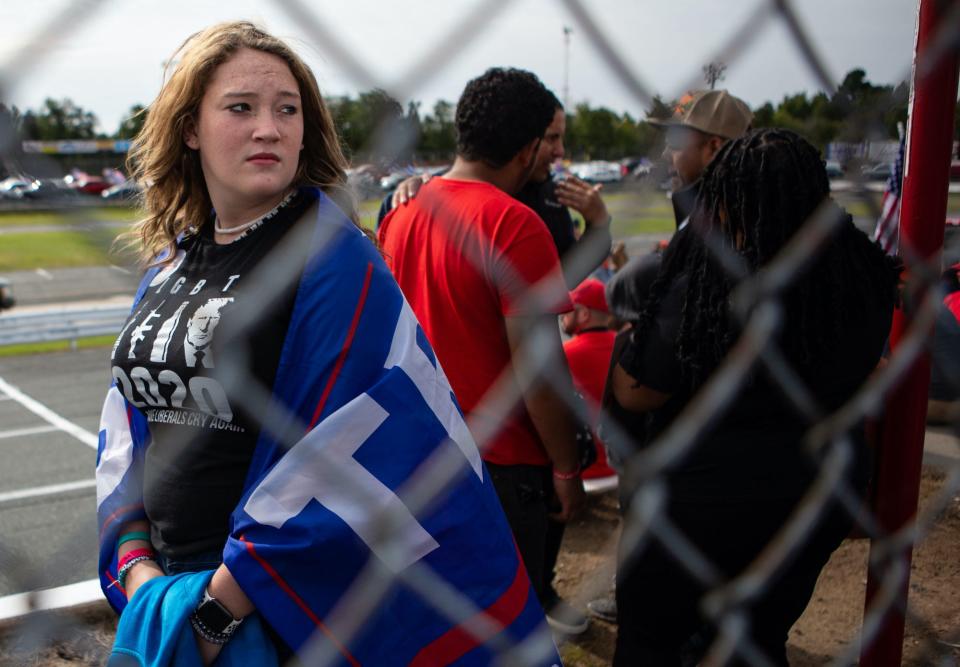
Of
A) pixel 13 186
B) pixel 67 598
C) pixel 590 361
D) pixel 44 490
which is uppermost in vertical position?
pixel 13 186

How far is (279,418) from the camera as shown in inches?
52.4

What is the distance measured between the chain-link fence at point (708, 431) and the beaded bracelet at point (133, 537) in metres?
0.11

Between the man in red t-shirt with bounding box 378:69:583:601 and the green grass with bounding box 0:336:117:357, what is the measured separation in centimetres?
1130

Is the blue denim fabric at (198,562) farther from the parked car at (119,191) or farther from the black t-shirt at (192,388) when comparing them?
the parked car at (119,191)

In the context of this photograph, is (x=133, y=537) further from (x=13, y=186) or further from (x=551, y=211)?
(x=551, y=211)

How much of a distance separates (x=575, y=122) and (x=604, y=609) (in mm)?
2576

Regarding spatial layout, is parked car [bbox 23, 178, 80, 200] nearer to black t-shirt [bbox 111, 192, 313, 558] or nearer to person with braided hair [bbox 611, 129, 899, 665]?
black t-shirt [bbox 111, 192, 313, 558]

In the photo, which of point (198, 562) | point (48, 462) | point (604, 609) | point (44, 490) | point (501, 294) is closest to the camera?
point (198, 562)

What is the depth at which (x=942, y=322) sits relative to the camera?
2.96m

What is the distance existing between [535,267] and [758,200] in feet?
2.04

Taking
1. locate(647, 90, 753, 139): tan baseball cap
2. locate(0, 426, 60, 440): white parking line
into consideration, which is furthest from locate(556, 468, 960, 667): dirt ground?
locate(0, 426, 60, 440): white parking line

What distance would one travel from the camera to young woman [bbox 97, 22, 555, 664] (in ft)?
4.25

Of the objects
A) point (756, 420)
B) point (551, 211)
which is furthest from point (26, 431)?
point (756, 420)

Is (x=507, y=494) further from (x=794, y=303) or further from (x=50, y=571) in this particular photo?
(x=50, y=571)
